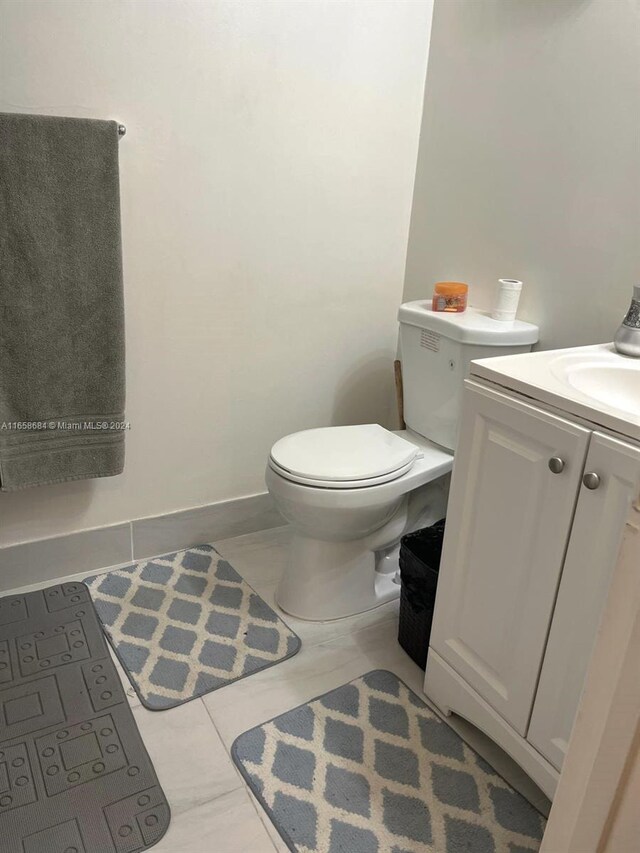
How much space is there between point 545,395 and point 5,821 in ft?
4.15

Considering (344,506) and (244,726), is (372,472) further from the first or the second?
(244,726)

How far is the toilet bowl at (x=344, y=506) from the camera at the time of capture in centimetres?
163

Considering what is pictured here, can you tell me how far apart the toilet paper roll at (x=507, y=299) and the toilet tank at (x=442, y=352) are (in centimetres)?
2

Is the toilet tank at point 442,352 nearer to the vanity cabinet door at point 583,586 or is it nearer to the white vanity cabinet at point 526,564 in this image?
the white vanity cabinet at point 526,564

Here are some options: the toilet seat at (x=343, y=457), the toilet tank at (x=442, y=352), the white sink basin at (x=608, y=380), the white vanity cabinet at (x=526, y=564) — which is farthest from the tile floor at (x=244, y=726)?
the white sink basin at (x=608, y=380)

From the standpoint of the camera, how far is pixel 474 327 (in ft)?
5.53

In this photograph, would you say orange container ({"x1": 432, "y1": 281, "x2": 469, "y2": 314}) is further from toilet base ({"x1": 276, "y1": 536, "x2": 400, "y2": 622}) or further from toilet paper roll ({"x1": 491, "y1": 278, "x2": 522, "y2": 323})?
toilet base ({"x1": 276, "y1": 536, "x2": 400, "y2": 622})

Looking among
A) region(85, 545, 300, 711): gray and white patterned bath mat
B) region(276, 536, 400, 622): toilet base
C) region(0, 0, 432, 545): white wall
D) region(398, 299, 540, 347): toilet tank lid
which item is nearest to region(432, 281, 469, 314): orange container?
region(398, 299, 540, 347): toilet tank lid

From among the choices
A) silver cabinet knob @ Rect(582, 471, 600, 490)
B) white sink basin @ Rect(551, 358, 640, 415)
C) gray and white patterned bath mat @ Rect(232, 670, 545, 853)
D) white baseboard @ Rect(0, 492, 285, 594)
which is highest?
white sink basin @ Rect(551, 358, 640, 415)

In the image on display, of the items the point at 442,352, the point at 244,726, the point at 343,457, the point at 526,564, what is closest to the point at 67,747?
the point at 244,726

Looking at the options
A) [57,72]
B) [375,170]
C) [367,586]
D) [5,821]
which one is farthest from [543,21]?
[5,821]

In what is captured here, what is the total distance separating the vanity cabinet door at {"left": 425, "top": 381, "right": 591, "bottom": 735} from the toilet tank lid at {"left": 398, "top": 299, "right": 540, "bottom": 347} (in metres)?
0.43

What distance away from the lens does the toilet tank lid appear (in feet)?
5.47

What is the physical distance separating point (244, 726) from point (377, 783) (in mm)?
320
